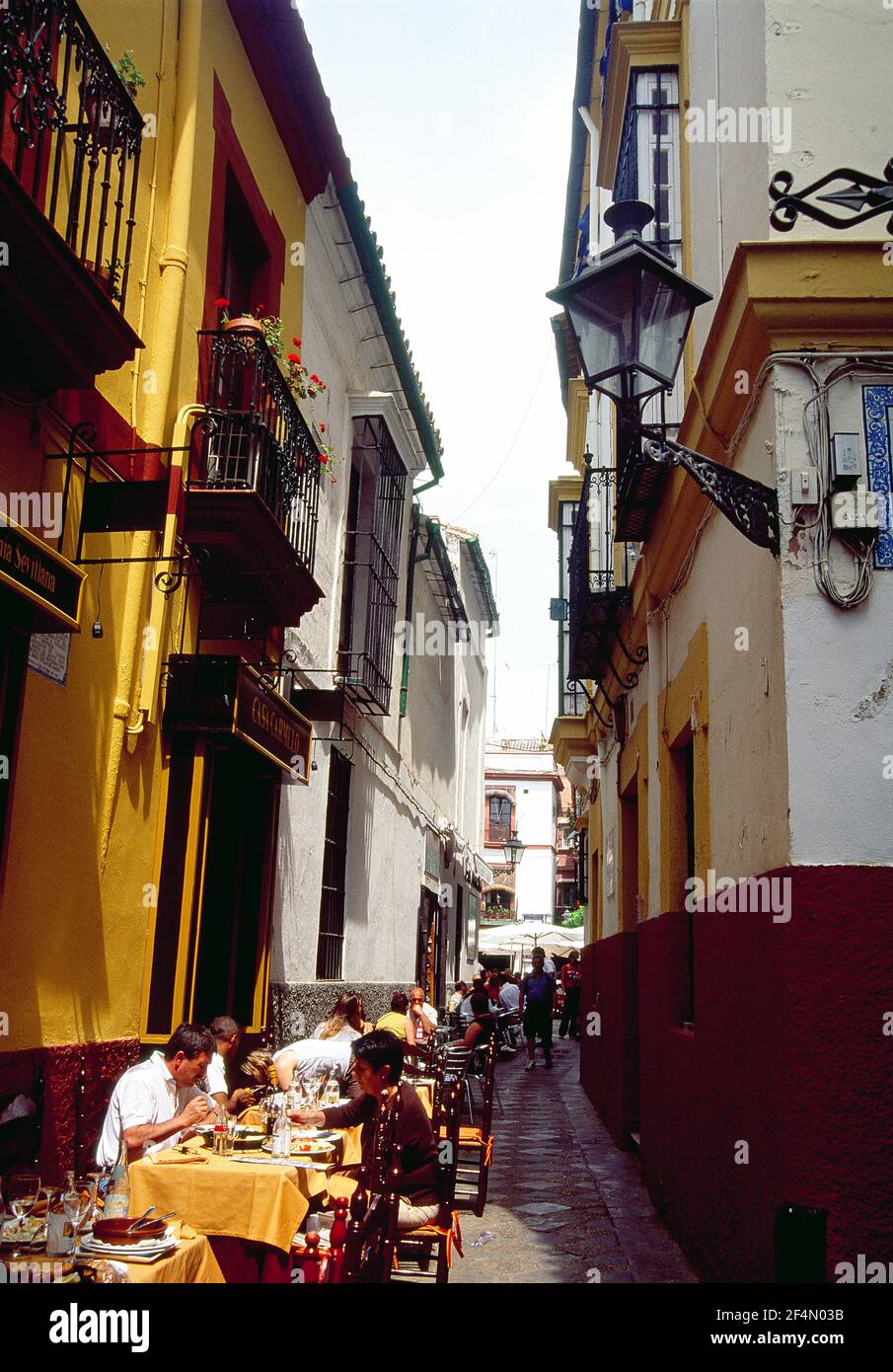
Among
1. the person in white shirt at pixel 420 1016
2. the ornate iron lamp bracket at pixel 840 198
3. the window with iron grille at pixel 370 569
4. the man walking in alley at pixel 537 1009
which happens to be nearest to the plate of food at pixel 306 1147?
the ornate iron lamp bracket at pixel 840 198

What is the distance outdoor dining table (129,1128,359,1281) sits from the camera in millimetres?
4574

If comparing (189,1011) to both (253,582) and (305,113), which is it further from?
(305,113)

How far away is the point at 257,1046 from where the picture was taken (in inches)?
324

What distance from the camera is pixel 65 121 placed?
492 centimetres

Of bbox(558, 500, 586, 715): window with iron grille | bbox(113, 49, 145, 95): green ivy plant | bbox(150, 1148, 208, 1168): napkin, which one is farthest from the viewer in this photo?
bbox(558, 500, 586, 715): window with iron grille

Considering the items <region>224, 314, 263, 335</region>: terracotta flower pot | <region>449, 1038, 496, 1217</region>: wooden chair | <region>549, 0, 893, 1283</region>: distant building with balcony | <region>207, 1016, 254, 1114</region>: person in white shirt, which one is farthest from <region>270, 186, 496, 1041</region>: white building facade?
<region>549, 0, 893, 1283</region>: distant building with balcony

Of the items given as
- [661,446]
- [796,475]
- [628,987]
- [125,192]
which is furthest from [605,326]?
[628,987]

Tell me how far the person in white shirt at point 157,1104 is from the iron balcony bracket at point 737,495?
316 cm

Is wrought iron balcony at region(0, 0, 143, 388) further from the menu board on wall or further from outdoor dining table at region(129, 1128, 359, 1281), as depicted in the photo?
outdoor dining table at region(129, 1128, 359, 1281)

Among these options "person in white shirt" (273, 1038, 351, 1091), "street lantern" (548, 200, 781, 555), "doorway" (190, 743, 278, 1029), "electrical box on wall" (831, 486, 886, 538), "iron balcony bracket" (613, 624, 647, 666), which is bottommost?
"person in white shirt" (273, 1038, 351, 1091)

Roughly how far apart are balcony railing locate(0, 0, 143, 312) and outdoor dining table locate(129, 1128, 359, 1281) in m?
3.53

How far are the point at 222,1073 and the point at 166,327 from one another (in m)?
4.13

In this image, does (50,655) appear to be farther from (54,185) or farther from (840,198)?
(840,198)
